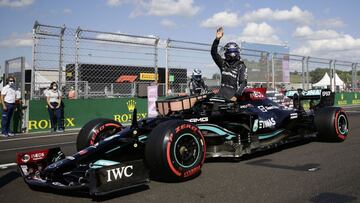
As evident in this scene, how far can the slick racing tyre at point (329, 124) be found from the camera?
7551mm

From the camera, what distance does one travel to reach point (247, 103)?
6.72 meters

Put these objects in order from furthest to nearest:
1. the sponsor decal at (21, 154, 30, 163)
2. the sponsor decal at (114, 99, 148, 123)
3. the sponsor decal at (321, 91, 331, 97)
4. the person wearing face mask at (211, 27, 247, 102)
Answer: the sponsor decal at (114, 99, 148, 123) → the sponsor decal at (321, 91, 331, 97) → the person wearing face mask at (211, 27, 247, 102) → the sponsor decal at (21, 154, 30, 163)

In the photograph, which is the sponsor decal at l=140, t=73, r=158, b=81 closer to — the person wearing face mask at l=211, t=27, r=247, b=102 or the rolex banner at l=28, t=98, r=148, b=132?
the rolex banner at l=28, t=98, r=148, b=132

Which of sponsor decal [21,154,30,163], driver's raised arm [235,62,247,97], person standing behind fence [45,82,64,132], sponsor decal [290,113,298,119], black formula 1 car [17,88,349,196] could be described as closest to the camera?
black formula 1 car [17,88,349,196]

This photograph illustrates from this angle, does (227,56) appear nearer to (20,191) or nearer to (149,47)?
(20,191)

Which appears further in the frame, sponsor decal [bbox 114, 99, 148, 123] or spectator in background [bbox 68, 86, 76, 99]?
sponsor decal [bbox 114, 99, 148, 123]

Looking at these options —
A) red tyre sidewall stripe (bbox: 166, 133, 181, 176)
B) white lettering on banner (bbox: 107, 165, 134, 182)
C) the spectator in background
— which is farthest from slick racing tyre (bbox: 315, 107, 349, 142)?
the spectator in background

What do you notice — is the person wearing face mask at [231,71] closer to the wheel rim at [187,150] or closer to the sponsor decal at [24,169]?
the wheel rim at [187,150]

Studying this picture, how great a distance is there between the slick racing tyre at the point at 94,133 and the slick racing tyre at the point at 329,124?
12.8 feet

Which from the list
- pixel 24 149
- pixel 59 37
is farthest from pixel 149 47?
pixel 24 149

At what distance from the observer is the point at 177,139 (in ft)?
15.3

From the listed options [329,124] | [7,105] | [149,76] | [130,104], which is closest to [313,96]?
[329,124]

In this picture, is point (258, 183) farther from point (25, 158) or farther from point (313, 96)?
point (313, 96)

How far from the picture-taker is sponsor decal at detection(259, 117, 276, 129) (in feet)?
20.9
